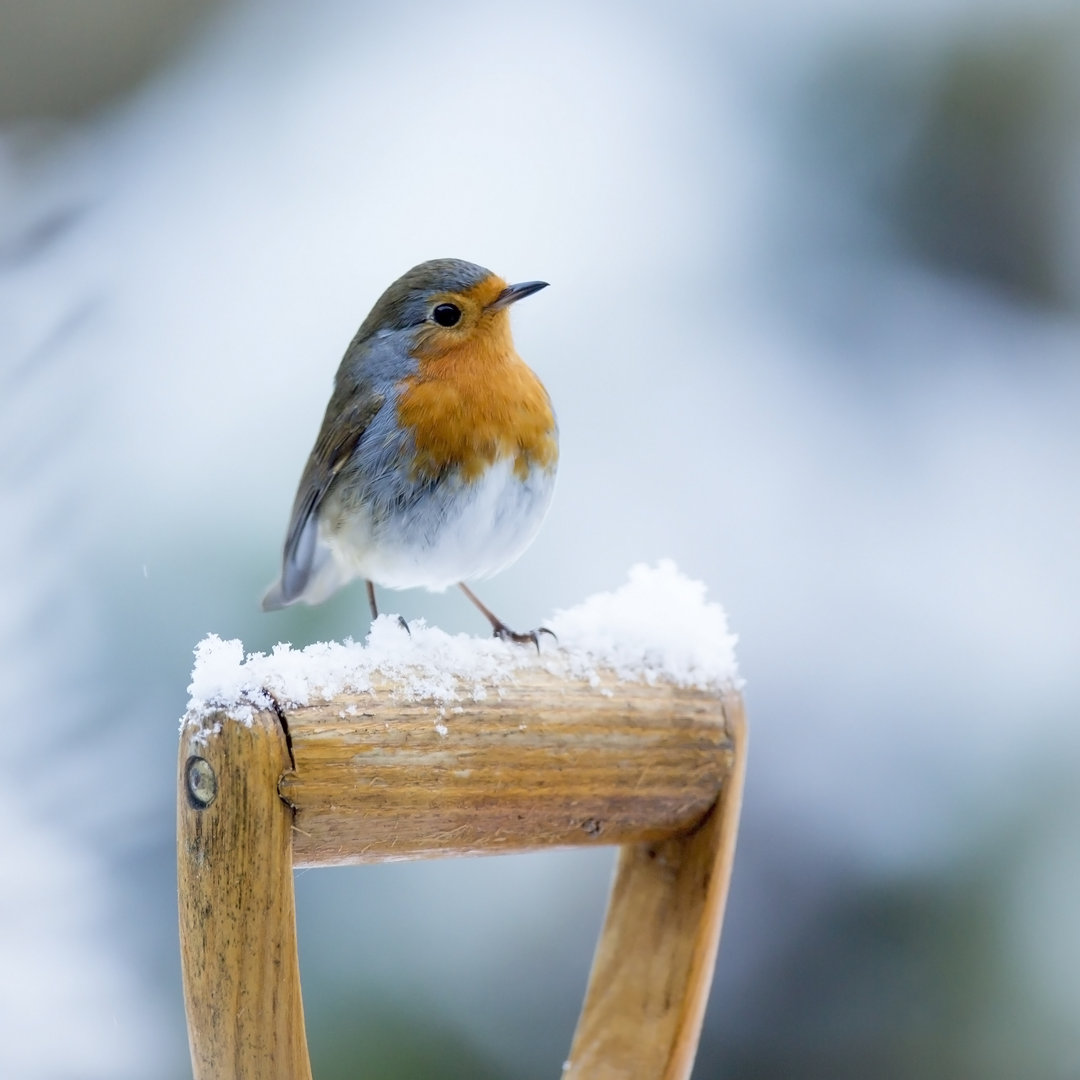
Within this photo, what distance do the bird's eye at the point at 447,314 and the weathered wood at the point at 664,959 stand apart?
0.66 meters

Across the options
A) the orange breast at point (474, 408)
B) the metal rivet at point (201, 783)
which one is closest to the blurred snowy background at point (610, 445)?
the orange breast at point (474, 408)

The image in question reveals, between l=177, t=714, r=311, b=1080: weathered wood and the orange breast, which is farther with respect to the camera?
the orange breast

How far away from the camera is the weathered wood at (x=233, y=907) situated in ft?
3.14

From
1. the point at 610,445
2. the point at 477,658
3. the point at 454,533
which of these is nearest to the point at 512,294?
the point at 454,533

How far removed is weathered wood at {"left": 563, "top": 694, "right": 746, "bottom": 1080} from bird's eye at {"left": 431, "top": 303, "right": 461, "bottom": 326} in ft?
2.16

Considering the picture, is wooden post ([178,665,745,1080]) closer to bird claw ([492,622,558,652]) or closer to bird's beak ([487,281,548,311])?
bird claw ([492,622,558,652])

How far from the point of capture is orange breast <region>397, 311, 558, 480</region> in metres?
1.66

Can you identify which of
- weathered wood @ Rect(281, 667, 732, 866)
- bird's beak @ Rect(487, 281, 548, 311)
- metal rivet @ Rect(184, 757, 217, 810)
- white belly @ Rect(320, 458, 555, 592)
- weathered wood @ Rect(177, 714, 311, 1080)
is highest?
bird's beak @ Rect(487, 281, 548, 311)

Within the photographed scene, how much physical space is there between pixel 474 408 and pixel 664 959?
0.74 meters

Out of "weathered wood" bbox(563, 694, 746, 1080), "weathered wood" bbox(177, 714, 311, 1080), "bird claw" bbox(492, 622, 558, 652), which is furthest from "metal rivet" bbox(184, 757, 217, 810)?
"weathered wood" bbox(563, 694, 746, 1080)

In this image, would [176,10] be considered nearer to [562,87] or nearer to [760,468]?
[562,87]

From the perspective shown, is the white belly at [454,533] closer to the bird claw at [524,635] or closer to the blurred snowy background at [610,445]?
the bird claw at [524,635]

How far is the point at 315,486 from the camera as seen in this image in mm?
1840

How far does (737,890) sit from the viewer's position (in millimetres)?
2744
